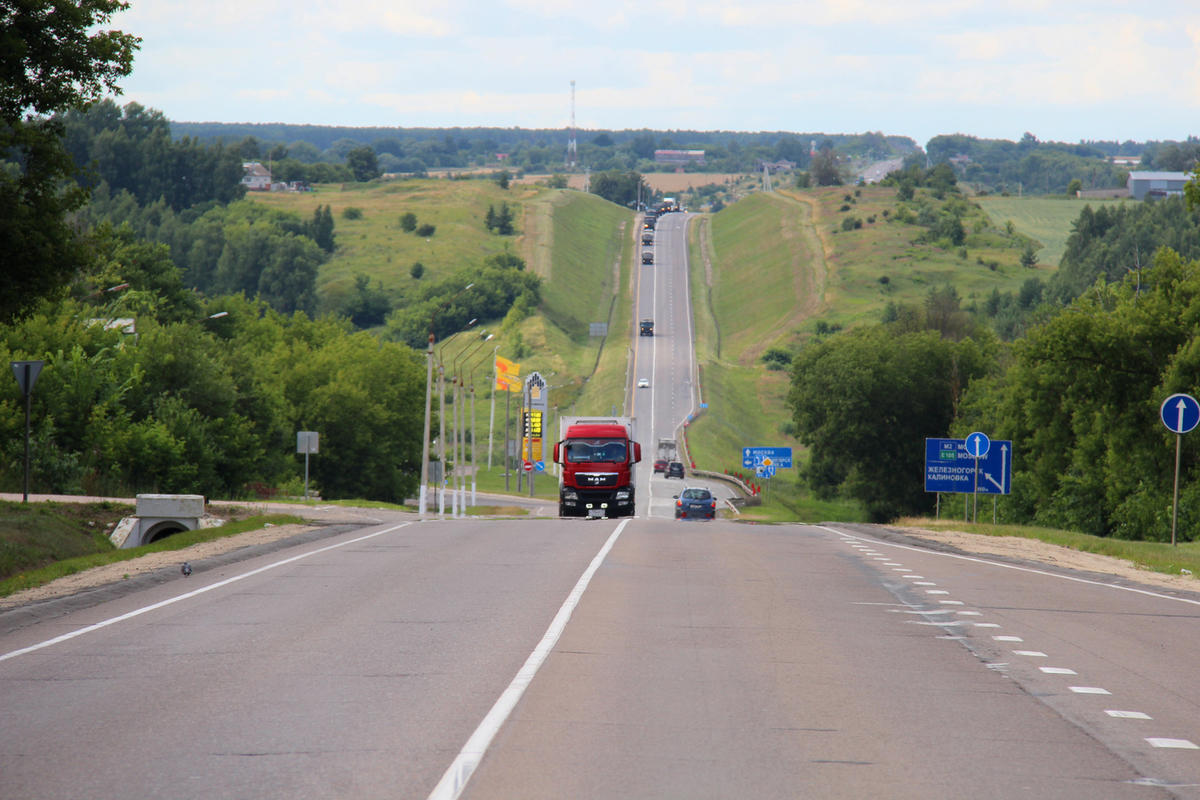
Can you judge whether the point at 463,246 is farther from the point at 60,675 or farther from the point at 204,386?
the point at 60,675

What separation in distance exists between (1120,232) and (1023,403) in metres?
96.3

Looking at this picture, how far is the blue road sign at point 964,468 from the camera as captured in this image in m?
36.0

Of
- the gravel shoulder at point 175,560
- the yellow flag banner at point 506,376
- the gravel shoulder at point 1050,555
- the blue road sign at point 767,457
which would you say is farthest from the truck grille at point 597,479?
the yellow flag banner at point 506,376

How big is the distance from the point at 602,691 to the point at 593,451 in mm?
32637

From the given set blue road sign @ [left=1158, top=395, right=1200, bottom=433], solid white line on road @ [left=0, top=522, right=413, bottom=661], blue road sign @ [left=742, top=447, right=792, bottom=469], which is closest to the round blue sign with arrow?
blue road sign @ [left=1158, top=395, right=1200, bottom=433]

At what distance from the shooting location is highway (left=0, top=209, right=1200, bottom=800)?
279 inches

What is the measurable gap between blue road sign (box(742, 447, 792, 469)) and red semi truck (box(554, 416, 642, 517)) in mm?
30671

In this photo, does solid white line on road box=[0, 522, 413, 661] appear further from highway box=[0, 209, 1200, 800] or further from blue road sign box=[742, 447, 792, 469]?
blue road sign box=[742, 447, 792, 469]

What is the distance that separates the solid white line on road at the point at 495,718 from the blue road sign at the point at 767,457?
58.5 m

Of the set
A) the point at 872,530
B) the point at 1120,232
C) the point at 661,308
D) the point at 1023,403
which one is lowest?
the point at 872,530

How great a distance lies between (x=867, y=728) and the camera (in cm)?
845

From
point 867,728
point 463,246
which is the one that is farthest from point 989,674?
point 463,246

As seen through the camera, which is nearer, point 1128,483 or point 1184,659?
point 1184,659

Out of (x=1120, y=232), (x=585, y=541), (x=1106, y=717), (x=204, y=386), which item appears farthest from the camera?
(x=1120, y=232)
